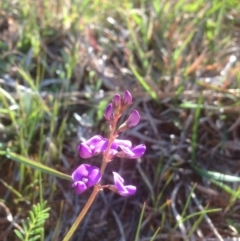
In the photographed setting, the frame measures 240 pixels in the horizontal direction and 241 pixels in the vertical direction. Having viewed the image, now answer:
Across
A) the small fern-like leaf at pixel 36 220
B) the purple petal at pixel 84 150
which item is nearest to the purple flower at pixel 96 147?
the purple petal at pixel 84 150

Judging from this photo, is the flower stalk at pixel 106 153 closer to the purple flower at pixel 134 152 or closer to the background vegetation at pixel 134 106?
the purple flower at pixel 134 152

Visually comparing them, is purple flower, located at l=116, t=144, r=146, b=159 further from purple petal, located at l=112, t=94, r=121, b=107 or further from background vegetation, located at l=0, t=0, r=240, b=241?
background vegetation, located at l=0, t=0, r=240, b=241

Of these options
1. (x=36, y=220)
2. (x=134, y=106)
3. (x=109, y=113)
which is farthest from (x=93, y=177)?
(x=134, y=106)

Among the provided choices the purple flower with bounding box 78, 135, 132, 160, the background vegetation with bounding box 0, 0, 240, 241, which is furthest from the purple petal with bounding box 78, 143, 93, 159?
the background vegetation with bounding box 0, 0, 240, 241

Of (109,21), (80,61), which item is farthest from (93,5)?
(80,61)

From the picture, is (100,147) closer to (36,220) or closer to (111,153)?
(111,153)

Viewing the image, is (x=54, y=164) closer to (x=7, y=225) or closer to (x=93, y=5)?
(x=7, y=225)
